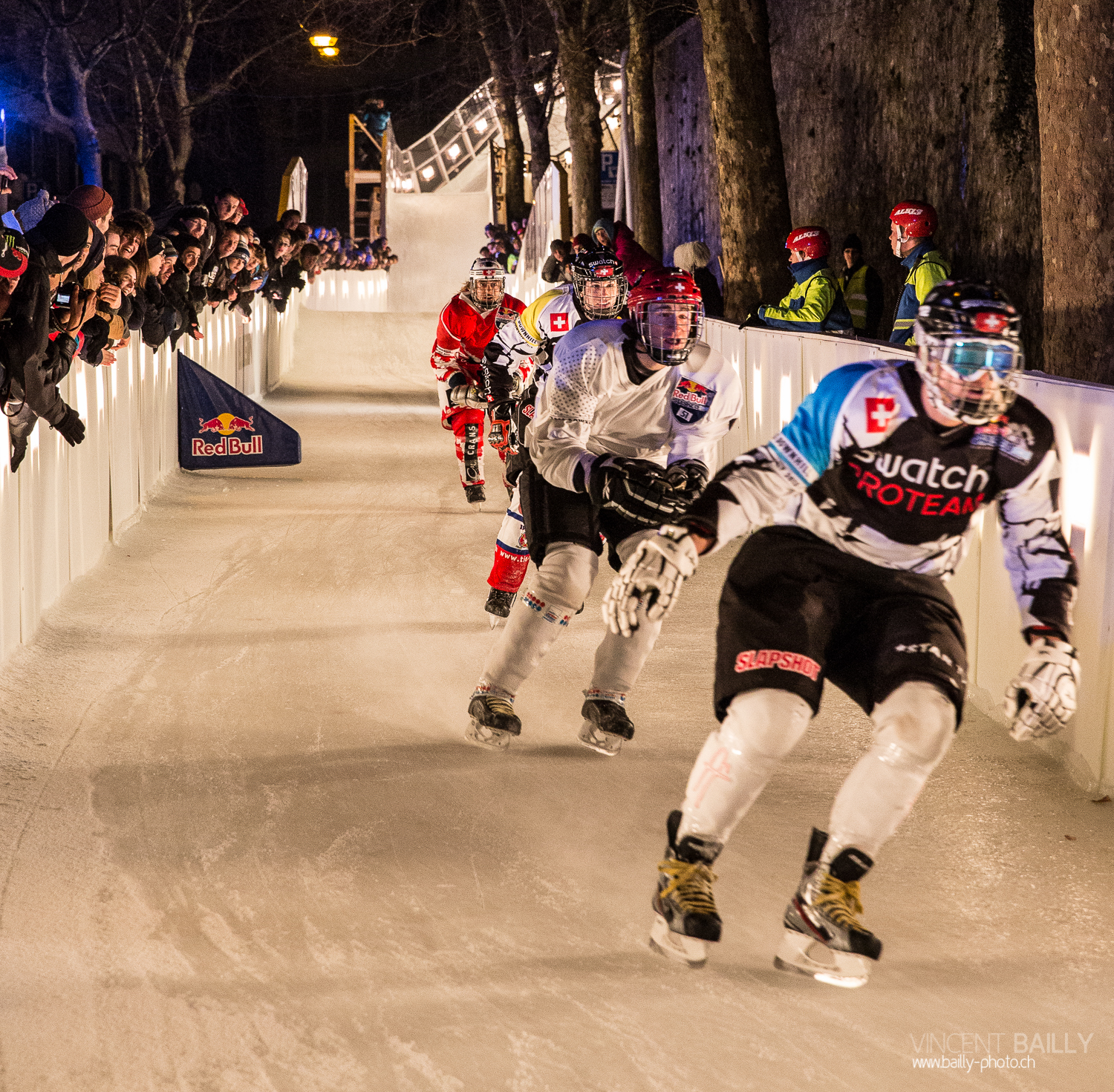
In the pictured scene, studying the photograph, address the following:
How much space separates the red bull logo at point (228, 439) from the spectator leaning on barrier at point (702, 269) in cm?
447

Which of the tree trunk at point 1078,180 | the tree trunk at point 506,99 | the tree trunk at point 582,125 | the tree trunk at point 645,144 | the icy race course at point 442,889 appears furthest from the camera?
the tree trunk at point 506,99

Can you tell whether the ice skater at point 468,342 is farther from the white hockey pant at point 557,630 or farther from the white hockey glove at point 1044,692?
the white hockey glove at point 1044,692

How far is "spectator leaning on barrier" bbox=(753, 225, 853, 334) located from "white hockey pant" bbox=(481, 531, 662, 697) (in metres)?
5.23

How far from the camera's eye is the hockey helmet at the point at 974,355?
3.78 metres

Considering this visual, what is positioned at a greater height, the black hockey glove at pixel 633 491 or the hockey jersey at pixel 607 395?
the hockey jersey at pixel 607 395

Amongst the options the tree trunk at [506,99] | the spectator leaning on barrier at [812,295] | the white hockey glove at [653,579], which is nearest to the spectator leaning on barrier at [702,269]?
the spectator leaning on barrier at [812,295]

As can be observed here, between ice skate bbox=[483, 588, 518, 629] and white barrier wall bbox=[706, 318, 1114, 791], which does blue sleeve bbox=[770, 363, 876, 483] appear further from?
ice skate bbox=[483, 588, 518, 629]

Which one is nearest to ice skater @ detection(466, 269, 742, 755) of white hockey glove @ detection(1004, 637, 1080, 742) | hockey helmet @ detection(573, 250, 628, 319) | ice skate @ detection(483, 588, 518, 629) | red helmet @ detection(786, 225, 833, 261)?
hockey helmet @ detection(573, 250, 628, 319)

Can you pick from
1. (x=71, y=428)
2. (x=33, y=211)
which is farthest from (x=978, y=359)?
(x=33, y=211)

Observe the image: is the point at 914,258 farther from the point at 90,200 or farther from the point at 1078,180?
the point at 90,200

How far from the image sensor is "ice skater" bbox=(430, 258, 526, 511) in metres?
11.4

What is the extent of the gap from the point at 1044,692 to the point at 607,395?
2.57 meters

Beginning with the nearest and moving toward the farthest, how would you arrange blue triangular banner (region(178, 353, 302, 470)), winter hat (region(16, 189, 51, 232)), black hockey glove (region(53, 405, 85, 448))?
black hockey glove (region(53, 405, 85, 448))
winter hat (region(16, 189, 51, 232))
blue triangular banner (region(178, 353, 302, 470))

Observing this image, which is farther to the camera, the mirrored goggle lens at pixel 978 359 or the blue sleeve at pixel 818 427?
the blue sleeve at pixel 818 427
